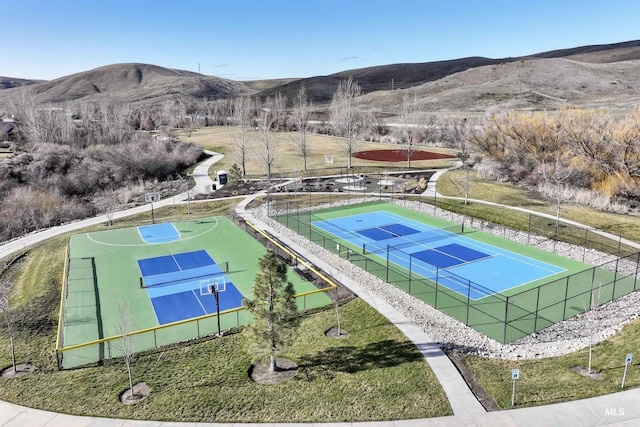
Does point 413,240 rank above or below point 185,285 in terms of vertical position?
above

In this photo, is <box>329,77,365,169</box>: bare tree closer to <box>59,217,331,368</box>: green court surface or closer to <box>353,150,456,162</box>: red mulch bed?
<box>353,150,456,162</box>: red mulch bed

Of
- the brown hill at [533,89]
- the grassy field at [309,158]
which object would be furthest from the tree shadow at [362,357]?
the brown hill at [533,89]

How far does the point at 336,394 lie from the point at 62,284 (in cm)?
1767

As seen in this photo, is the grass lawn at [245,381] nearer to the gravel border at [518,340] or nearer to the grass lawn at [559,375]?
the gravel border at [518,340]

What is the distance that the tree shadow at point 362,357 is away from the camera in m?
16.2

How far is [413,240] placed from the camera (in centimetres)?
3117

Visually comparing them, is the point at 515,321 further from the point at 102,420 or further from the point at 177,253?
the point at 177,253

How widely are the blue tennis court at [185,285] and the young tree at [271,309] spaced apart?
4.00 metres

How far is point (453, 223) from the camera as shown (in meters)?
35.1

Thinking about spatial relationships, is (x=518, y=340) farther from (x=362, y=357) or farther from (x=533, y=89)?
(x=533, y=89)

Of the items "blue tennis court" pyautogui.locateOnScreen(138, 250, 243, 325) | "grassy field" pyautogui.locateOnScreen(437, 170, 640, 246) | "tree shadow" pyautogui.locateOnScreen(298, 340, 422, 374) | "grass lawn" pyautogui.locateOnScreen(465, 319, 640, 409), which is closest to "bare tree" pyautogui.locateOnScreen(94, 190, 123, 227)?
"blue tennis court" pyautogui.locateOnScreen(138, 250, 243, 325)

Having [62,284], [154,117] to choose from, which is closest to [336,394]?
[62,284]

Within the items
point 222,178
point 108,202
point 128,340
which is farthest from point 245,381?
point 222,178

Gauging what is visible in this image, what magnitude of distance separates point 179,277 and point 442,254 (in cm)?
1593
